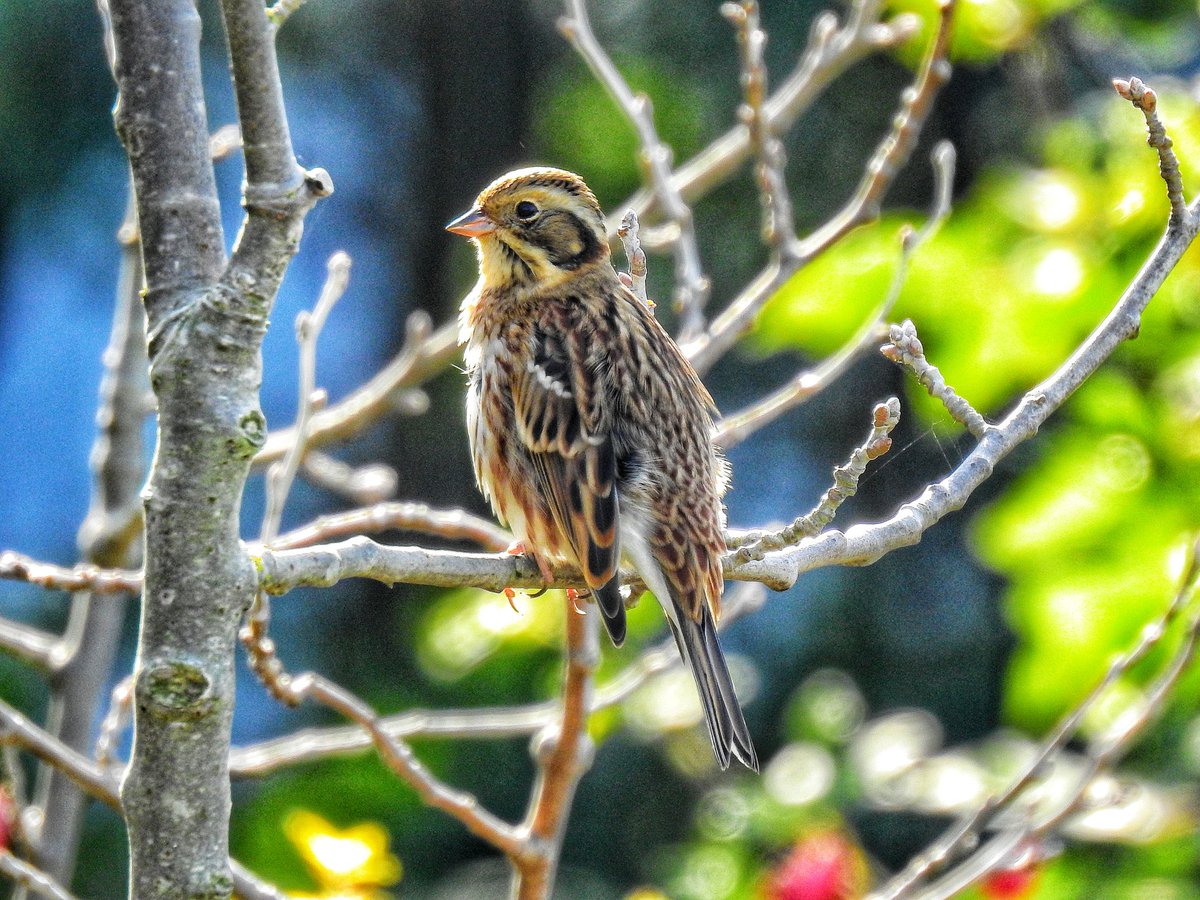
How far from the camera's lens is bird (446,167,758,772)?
2.69 metres

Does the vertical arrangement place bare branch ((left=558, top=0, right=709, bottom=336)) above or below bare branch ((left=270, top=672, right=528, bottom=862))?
above

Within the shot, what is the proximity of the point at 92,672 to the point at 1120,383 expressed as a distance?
2.33 meters

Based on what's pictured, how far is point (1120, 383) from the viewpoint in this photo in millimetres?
3432

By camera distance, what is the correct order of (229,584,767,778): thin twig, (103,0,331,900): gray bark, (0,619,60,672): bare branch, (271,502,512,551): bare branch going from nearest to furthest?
(103,0,331,900): gray bark → (271,502,512,551): bare branch → (229,584,767,778): thin twig → (0,619,60,672): bare branch

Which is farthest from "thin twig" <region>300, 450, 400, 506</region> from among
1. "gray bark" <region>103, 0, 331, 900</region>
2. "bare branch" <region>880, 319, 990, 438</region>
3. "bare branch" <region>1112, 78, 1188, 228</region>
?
"bare branch" <region>1112, 78, 1188, 228</region>

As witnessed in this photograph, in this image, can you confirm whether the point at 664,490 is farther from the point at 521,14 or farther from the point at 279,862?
the point at 521,14

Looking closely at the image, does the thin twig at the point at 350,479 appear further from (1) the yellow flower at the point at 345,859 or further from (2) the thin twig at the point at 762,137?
(2) the thin twig at the point at 762,137

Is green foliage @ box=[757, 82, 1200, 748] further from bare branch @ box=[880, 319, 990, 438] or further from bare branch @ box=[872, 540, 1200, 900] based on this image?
bare branch @ box=[880, 319, 990, 438]

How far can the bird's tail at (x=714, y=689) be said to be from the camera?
2.51 meters

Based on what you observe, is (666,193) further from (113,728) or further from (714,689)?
(113,728)

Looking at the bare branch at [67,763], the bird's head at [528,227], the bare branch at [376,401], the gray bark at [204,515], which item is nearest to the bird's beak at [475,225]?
the bird's head at [528,227]

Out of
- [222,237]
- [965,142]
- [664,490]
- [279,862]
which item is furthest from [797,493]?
[222,237]

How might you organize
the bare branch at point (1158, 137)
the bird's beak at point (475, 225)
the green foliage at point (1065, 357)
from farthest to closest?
the green foliage at point (1065, 357), the bird's beak at point (475, 225), the bare branch at point (1158, 137)

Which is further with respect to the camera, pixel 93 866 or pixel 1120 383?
pixel 93 866
